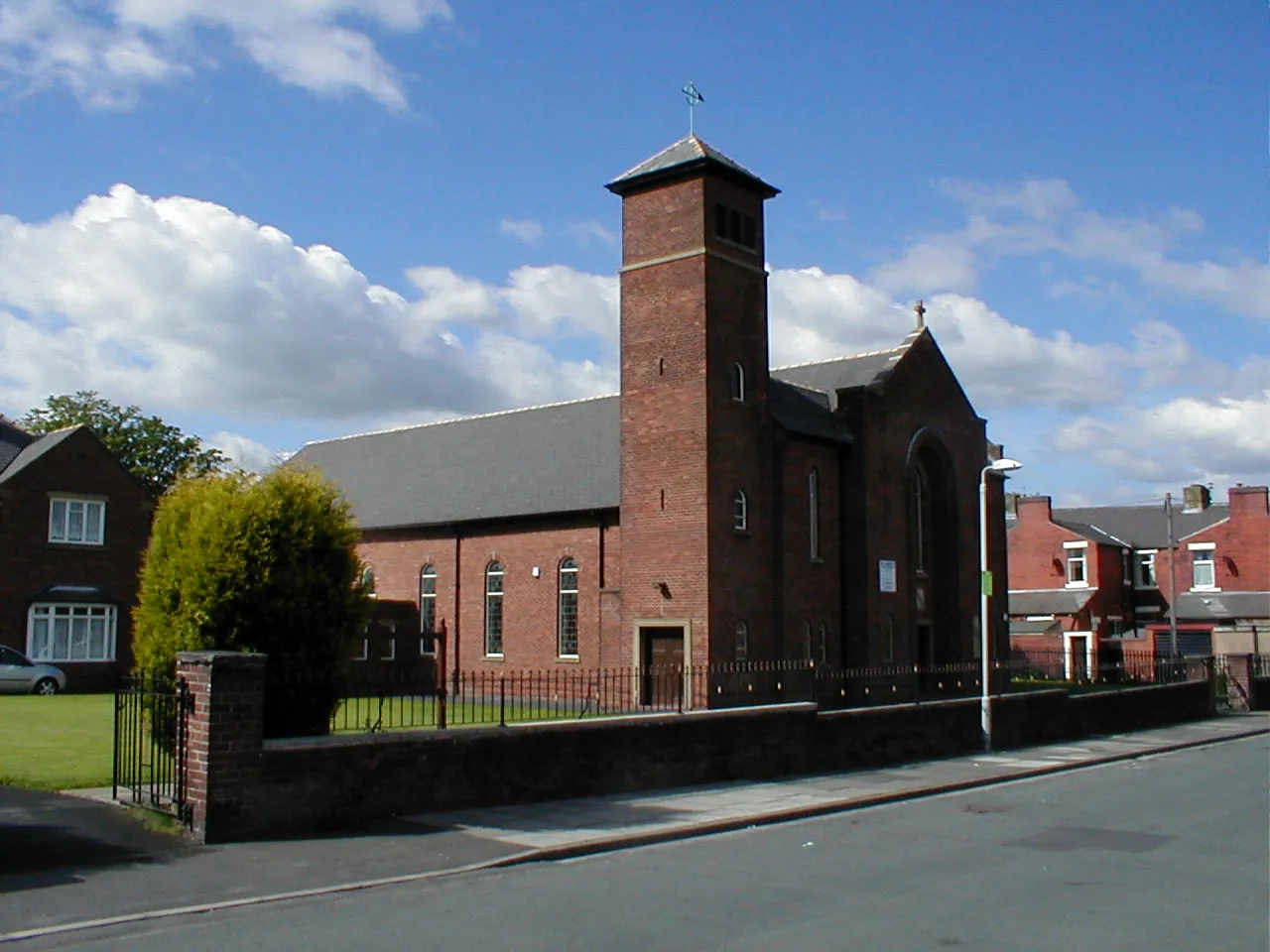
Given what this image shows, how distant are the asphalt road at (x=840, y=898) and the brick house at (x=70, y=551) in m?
32.2

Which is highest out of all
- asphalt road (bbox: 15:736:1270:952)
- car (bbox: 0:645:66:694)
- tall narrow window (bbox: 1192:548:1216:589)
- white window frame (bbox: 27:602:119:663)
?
tall narrow window (bbox: 1192:548:1216:589)

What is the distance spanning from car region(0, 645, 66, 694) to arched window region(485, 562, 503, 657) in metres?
13.2

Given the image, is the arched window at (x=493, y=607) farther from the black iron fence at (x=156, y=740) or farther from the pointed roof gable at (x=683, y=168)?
the black iron fence at (x=156, y=740)

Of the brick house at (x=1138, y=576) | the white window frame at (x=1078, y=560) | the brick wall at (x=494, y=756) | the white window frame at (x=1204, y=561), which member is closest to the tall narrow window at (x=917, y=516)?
the brick wall at (x=494, y=756)

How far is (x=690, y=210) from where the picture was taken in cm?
3219

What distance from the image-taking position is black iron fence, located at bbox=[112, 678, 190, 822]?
12.8 meters

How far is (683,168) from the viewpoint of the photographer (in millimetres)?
32094

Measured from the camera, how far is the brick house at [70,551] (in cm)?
3900

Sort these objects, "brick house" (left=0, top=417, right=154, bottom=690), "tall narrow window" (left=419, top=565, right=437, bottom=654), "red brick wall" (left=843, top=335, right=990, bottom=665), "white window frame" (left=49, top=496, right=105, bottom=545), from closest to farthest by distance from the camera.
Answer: "red brick wall" (left=843, top=335, right=990, bottom=665) < "brick house" (left=0, top=417, right=154, bottom=690) < "white window frame" (left=49, top=496, right=105, bottom=545) < "tall narrow window" (left=419, top=565, right=437, bottom=654)

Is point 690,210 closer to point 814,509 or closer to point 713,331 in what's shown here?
point 713,331

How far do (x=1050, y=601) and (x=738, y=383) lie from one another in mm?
34425

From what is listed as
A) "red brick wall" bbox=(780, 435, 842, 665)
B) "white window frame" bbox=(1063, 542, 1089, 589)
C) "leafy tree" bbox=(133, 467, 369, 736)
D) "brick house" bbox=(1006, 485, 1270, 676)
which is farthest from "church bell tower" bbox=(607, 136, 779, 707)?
"white window frame" bbox=(1063, 542, 1089, 589)

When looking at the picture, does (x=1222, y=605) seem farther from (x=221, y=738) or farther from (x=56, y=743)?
(x=221, y=738)

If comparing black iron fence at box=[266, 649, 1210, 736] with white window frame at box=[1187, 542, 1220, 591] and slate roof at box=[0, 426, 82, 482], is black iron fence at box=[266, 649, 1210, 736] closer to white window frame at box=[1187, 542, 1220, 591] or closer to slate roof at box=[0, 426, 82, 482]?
slate roof at box=[0, 426, 82, 482]
